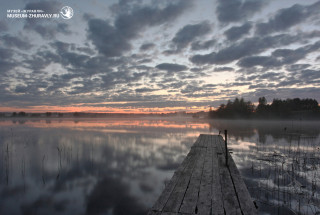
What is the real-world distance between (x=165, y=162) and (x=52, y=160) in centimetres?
832

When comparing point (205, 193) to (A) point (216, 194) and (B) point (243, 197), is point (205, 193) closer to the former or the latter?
(A) point (216, 194)

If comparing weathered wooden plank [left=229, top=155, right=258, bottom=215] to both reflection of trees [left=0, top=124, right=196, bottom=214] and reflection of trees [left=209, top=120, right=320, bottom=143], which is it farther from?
reflection of trees [left=209, top=120, right=320, bottom=143]

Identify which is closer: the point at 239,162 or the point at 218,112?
the point at 239,162

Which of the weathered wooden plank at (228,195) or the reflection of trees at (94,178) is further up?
the weathered wooden plank at (228,195)

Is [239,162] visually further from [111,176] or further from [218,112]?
[218,112]

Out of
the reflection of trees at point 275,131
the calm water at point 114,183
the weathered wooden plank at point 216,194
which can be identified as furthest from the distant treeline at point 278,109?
the weathered wooden plank at point 216,194

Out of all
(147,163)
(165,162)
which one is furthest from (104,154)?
(165,162)

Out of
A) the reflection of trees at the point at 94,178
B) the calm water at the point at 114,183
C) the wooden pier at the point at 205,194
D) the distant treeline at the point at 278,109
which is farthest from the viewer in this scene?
the distant treeline at the point at 278,109

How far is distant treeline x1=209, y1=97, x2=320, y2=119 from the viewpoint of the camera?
314ft

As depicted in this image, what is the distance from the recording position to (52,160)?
1394 centimetres

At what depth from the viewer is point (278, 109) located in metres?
99.2

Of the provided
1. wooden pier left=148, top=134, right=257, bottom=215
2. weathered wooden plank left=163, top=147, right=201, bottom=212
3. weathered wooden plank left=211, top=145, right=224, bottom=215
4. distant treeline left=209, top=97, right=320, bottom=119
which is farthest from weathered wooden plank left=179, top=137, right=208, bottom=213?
distant treeline left=209, top=97, right=320, bottom=119

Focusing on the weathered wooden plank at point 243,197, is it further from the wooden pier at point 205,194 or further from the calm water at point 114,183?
the calm water at point 114,183

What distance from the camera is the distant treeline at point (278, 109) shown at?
95.8 m
